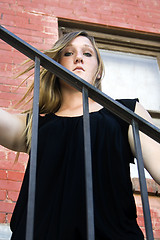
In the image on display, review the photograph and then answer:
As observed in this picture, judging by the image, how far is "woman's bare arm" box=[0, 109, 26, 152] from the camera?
6.57 feet

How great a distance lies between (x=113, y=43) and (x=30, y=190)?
3751 millimetres

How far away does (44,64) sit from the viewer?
5.67 feet

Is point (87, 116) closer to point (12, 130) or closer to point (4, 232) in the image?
point (12, 130)

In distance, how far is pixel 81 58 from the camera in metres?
2.32

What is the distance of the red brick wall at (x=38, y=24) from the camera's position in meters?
3.20

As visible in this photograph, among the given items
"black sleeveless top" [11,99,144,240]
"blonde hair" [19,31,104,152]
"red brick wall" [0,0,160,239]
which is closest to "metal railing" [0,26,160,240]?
"black sleeveless top" [11,99,144,240]

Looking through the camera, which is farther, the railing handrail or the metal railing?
the railing handrail

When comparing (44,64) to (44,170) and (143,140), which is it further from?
(143,140)

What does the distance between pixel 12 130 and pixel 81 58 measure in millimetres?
582

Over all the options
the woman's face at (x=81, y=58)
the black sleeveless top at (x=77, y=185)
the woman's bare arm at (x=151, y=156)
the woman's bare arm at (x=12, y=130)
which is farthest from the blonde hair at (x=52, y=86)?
the woman's bare arm at (x=151, y=156)

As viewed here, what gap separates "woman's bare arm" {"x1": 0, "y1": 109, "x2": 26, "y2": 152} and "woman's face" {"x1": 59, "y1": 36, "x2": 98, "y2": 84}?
16.3 inches

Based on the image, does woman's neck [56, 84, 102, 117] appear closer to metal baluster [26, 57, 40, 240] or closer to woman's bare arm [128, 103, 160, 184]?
woman's bare arm [128, 103, 160, 184]

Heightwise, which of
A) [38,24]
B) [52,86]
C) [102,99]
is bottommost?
[102,99]

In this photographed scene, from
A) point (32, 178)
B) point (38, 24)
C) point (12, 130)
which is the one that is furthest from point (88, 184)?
point (38, 24)
